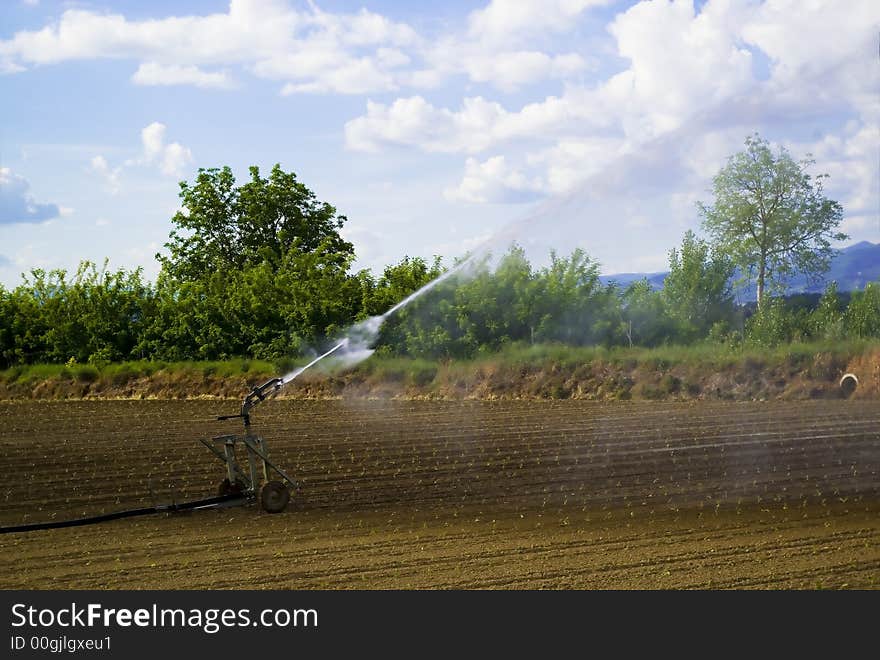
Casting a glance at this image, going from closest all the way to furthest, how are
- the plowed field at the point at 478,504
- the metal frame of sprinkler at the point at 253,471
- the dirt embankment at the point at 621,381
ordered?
the plowed field at the point at 478,504
the metal frame of sprinkler at the point at 253,471
the dirt embankment at the point at 621,381

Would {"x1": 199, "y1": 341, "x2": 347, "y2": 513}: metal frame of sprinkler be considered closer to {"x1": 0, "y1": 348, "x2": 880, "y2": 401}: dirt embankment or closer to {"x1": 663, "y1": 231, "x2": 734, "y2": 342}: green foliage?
{"x1": 663, "y1": 231, "x2": 734, "y2": 342}: green foliage

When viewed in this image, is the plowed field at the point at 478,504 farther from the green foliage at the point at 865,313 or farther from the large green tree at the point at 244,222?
the large green tree at the point at 244,222

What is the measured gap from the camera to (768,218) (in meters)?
14.9

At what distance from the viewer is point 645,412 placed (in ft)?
89.2

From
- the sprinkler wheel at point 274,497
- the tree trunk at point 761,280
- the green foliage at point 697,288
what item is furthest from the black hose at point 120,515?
the tree trunk at point 761,280

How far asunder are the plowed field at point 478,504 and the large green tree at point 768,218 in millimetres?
3540

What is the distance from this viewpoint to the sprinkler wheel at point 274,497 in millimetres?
13391

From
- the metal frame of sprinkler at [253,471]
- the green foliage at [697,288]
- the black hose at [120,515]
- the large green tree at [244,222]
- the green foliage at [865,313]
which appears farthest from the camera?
the large green tree at [244,222]

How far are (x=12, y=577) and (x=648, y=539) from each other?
7151 mm

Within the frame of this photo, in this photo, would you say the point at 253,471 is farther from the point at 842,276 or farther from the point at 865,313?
the point at 865,313

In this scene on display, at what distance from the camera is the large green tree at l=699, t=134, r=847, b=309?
13.6 metres

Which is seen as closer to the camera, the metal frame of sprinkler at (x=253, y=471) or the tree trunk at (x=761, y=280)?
the metal frame of sprinkler at (x=253, y=471)

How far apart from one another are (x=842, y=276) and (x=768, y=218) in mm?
2010

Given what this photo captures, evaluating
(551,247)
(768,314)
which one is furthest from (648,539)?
(768,314)
